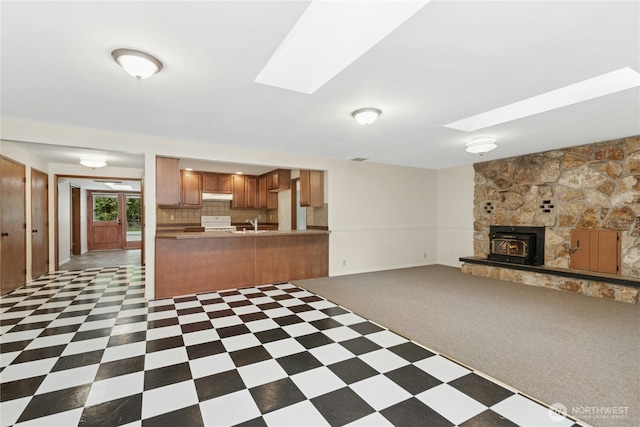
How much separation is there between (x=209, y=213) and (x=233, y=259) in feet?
10.1

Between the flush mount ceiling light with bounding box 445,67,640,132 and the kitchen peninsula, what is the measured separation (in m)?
3.10

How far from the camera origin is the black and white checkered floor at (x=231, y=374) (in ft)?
5.66

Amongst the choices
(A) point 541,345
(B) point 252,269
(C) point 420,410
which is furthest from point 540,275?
(B) point 252,269

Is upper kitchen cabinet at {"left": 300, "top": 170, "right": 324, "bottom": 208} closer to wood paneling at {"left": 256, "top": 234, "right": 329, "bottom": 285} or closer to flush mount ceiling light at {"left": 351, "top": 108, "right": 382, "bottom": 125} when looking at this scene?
wood paneling at {"left": 256, "top": 234, "right": 329, "bottom": 285}

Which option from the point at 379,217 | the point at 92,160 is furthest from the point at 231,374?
the point at 92,160

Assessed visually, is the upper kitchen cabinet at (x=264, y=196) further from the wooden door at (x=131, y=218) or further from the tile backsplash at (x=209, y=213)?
the wooden door at (x=131, y=218)

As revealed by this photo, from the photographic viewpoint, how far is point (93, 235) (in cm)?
990

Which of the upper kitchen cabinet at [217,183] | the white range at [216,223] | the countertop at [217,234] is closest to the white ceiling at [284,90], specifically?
the countertop at [217,234]

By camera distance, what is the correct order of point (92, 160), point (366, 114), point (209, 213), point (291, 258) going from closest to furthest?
point (366, 114), point (92, 160), point (291, 258), point (209, 213)

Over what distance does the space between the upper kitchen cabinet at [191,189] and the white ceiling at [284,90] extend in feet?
9.60

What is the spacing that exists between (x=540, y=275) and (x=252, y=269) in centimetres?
487

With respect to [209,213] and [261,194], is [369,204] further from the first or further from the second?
[209,213]

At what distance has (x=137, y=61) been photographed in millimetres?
2002

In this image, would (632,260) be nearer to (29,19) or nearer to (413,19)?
(413,19)
